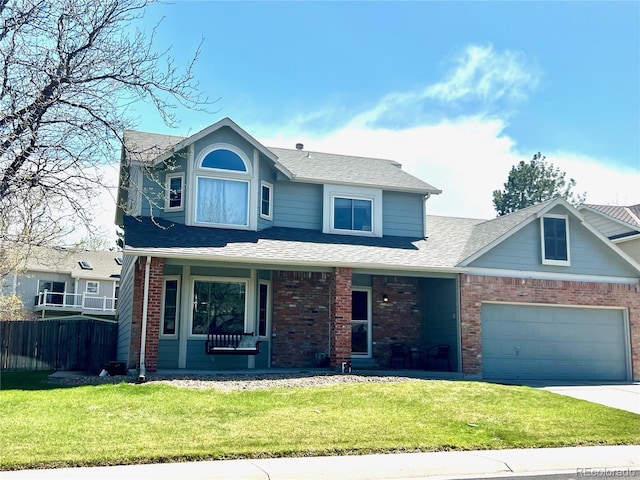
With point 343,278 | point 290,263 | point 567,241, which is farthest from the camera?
point 567,241

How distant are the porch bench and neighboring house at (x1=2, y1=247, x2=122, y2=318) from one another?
84.4 feet

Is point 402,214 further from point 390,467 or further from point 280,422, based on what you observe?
point 390,467

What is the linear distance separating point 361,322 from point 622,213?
1366 cm

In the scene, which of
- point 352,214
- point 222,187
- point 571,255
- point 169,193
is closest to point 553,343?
point 571,255

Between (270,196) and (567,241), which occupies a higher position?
(270,196)

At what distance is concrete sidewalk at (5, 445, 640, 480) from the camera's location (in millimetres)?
7309

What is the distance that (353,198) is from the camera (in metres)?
19.7

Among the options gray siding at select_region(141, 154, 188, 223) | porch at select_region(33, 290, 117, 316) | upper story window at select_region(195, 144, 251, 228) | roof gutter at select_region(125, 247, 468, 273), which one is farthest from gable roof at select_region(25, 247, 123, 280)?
roof gutter at select_region(125, 247, 468, 273)

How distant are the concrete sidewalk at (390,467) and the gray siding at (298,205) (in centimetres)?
1111

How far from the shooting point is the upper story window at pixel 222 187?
17.6 meters

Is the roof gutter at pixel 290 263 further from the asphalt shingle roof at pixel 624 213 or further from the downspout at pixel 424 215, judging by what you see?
the asphalt shingle roof at pixel 624 213

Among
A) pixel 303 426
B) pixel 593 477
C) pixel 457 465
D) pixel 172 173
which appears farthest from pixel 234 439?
pixel 172 173

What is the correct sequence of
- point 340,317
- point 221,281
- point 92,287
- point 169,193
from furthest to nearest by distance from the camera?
point 92,287
point 169,193
point 221,281
point 340,317

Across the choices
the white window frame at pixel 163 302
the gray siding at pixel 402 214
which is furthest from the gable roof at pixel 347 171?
the white window frame at pixel 163 302
